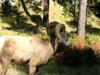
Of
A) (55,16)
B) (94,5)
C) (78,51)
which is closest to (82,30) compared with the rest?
(78,51)

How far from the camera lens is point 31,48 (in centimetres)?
1202

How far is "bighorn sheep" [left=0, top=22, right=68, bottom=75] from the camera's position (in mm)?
11828

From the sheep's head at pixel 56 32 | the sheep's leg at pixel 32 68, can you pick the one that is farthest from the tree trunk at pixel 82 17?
the sheep's leg at pixel 32 68

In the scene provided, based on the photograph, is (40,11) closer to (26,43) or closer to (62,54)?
(62,54)

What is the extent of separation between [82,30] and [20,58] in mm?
11646

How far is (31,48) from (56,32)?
3.18ft

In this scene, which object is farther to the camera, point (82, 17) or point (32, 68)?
point (82, 17)

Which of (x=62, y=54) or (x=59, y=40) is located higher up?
(x=59, y=40)

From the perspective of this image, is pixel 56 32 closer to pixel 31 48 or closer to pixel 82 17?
pixel 31 48

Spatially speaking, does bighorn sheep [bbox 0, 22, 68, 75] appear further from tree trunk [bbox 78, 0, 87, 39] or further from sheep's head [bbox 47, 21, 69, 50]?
tree trunk [bbox 78, 0, 87, 39]

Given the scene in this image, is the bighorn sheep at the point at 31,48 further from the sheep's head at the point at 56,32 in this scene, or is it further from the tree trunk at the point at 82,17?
the tree trunk at the point at 82,17

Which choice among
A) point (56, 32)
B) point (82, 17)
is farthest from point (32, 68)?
point (82, 17)

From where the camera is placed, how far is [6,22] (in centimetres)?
3744

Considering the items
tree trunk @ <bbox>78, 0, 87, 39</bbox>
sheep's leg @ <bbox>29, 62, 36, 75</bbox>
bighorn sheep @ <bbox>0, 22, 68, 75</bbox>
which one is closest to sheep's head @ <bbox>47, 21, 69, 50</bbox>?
bighorn sheep @ <bbox>0, 22, 68, 75</bbox>
